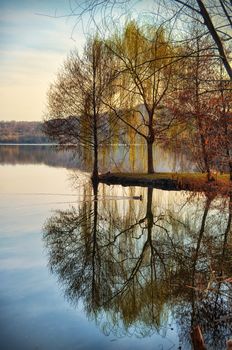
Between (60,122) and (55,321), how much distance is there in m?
22.0

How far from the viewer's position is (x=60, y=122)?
27.8 meters

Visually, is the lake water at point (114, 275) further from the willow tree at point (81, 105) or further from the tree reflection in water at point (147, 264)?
the willow tree at point (81, 105)

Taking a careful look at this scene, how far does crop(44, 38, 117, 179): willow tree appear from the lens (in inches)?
1064

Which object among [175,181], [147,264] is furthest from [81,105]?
[147,264]

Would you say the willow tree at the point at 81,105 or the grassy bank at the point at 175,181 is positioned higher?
the willow tree at the point at 81,105

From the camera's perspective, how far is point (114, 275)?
357 inches

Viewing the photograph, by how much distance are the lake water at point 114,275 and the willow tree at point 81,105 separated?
10501mm

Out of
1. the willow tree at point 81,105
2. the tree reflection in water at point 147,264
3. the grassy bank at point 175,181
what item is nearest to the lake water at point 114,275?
the tree reflection in water at point 147,264

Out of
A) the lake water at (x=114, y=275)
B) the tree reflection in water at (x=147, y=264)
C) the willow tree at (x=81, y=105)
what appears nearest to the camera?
the lake water at (x=114, y=275)

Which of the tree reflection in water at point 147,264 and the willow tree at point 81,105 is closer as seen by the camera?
the tree reflection in water at point 147,264

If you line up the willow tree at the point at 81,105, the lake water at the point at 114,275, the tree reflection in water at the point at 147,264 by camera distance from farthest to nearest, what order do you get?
1. the willow tree at the point at 81,105
2. the tree reflection in water at the point at 147,264
3. the lake water at the point at 114,275

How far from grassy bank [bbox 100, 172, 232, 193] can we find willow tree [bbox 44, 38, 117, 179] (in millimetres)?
1622

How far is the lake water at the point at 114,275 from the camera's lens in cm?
629

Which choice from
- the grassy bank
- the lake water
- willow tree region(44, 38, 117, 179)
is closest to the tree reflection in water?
the lake water
